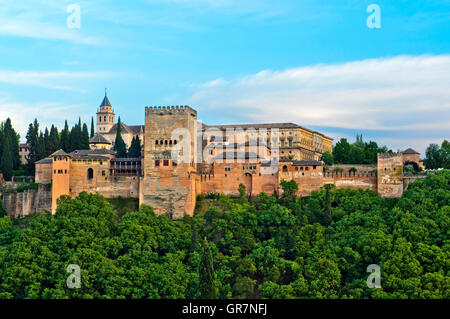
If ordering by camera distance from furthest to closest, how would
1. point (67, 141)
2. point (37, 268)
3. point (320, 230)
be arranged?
point (67, 141) < point (320, 230) < point (37, 268)

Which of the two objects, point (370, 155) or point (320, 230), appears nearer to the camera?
point (320, 230)

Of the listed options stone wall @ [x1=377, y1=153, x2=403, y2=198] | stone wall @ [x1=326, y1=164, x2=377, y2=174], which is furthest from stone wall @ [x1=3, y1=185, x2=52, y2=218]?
stone wall @ [x1=377, y1=153, x2=403, y2=198]

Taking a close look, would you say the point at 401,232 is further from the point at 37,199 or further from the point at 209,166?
the point at 37,199

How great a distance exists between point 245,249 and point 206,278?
8.05 meters

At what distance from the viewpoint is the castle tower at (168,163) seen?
6250cm

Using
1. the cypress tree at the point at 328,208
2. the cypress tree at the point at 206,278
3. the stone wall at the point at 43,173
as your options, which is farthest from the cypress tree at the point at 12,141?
the cypress tree at the point at 328,208

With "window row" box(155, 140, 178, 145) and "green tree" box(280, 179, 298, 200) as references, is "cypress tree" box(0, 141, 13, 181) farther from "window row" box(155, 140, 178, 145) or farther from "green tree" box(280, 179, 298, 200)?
"green tree" box(280, 179, 298, 200)

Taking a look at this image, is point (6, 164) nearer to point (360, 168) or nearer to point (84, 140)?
point (84, 140)

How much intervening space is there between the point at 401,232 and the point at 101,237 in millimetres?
23317

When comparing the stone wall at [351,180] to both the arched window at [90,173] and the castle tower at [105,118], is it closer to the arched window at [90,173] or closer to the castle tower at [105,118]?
the arched window at [90,173]

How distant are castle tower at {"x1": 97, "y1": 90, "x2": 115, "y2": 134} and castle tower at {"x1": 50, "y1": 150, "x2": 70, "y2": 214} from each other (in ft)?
130

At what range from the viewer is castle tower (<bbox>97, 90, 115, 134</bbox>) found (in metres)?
104
